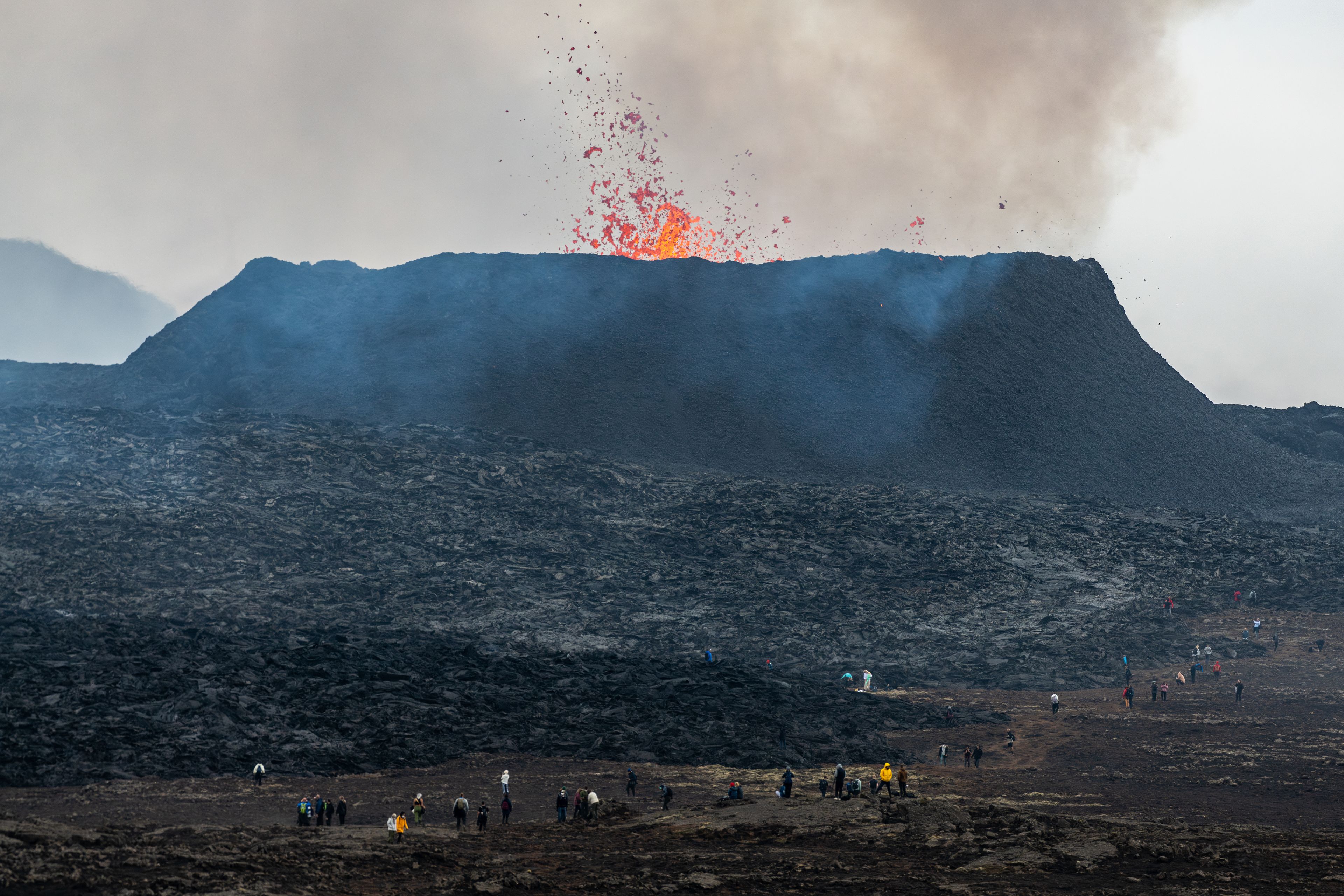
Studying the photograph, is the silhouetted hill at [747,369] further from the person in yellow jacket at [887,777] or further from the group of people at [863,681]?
the person in yellow jacket at [887,777]

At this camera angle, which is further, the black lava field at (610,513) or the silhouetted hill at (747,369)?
the silhouetted hill at (747,369)

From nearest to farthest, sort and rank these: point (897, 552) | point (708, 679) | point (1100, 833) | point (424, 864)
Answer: point (424, 864) < point (1100, 833) < point (708, 679) < point (897, 552)

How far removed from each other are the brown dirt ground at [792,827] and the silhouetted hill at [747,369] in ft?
141

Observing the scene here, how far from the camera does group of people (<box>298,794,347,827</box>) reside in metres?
29.5

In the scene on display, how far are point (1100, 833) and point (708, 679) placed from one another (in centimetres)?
2282

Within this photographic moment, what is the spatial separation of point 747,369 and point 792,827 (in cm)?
6862

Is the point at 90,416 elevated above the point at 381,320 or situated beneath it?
situated beneath

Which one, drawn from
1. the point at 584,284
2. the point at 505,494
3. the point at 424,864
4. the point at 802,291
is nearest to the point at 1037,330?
Answer: the point at 802,291

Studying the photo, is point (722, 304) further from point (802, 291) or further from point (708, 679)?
point (708, 679)

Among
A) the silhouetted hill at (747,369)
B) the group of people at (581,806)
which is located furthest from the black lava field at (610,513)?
the group of people at (581,806)

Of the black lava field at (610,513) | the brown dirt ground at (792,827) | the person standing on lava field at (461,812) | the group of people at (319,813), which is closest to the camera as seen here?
the brown dirt ground at (792,827)

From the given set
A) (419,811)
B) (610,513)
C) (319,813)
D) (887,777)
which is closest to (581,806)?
(419,811)

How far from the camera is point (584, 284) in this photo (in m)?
104

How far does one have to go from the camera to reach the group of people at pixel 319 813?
96.6 ft
